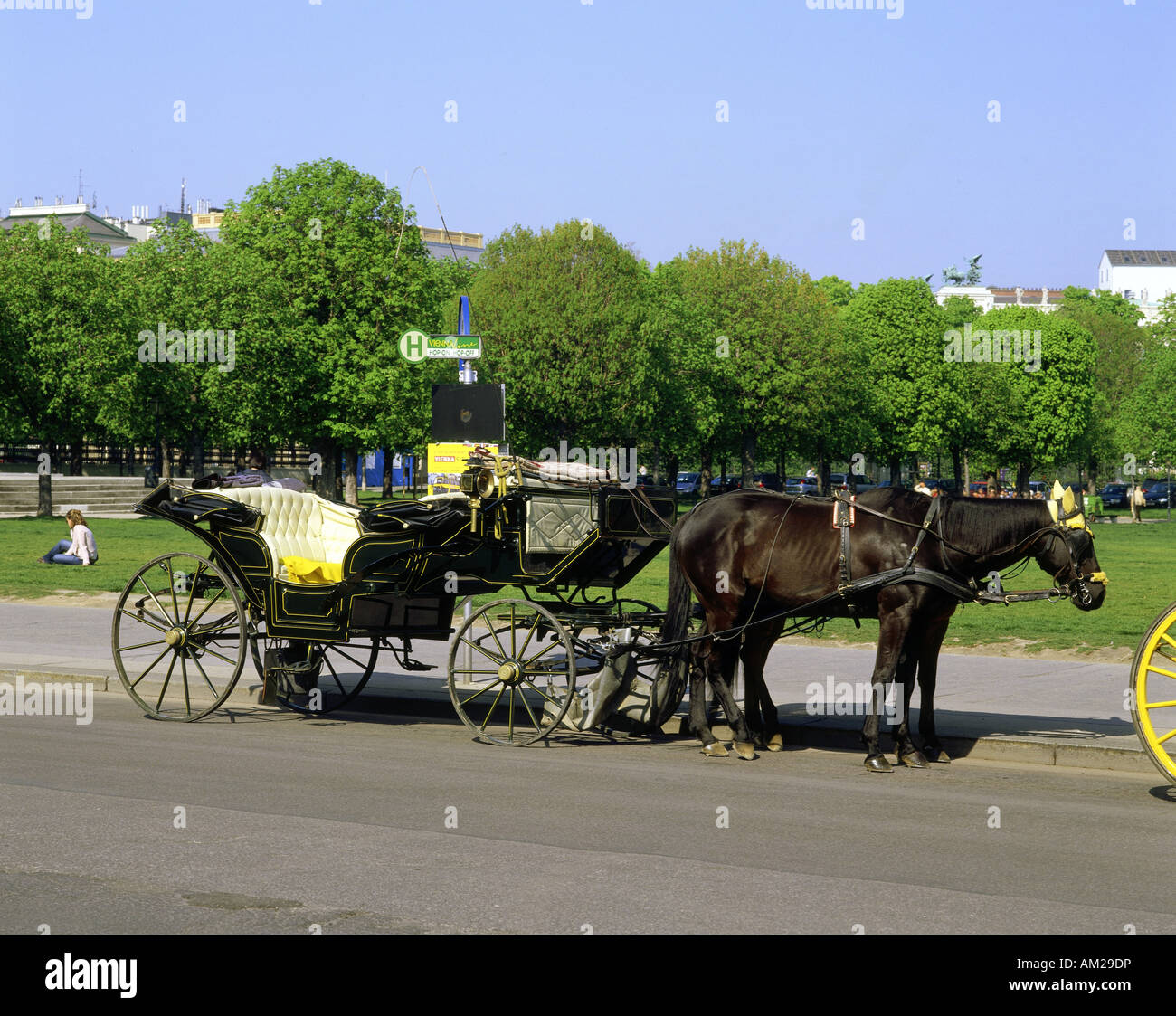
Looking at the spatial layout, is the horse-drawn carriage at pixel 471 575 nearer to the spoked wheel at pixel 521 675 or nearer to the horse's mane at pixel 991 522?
the spoked wheel at pixel 521 675

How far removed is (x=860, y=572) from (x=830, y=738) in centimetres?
162

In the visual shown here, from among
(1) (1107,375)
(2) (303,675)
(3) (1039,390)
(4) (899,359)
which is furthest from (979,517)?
(1) (1107,375)

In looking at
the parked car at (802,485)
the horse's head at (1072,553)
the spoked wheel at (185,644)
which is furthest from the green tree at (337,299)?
the horse's head at (1072,553)

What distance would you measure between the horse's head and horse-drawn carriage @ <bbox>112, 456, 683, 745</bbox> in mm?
2982

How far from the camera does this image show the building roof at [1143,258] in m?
194

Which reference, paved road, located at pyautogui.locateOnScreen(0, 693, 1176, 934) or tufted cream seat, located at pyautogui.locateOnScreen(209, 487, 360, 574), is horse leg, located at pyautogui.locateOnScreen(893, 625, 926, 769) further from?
tufted cream seat, located at pyautogui.locateOnScreen(209, 487, 360, 574)

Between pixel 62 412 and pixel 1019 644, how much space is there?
39.2m

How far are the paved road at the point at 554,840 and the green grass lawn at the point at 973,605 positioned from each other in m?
7.58

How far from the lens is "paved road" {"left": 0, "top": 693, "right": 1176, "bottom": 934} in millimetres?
6105

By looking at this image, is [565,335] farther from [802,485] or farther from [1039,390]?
[802,485]

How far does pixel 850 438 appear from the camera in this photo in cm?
7331

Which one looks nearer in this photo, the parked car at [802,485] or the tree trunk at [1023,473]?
the tree trunk at [1023,473]

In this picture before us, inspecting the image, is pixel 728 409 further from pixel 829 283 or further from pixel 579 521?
pixel 579 521

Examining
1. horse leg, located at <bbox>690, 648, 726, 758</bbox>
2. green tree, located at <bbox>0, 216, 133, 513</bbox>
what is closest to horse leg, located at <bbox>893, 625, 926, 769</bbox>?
horse leg, located at <bbox>690, 648, 726, 758</bbox>
